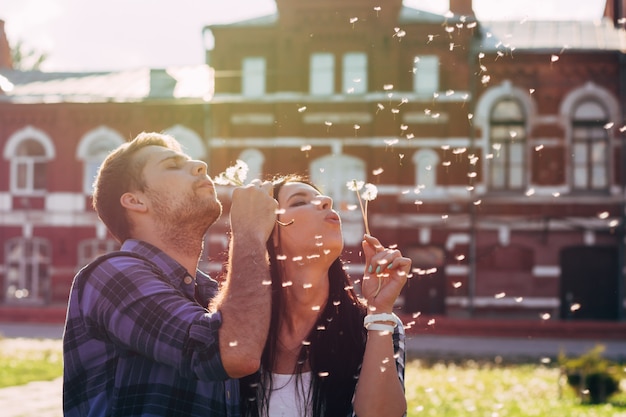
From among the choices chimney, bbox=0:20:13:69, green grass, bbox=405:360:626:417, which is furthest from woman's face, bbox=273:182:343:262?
chimney, bbox=0:20:13:69

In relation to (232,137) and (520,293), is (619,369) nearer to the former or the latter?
(520,293)

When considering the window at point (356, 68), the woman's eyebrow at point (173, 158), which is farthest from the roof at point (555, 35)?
the woman's eyebrow at point (173, 158)

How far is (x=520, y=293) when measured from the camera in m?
27.6

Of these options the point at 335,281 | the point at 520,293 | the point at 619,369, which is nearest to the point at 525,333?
the point at 520,293

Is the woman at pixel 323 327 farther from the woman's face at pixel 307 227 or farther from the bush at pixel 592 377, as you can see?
the bush at pixel 592 377

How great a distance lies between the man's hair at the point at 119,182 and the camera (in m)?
3.39

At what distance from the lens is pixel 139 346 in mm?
3002

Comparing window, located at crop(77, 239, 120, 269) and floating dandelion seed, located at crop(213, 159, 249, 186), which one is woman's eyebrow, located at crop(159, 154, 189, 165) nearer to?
floating dandelion seed, located at crop(213, 159, 249, 186)

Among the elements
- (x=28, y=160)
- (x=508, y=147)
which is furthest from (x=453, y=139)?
(x=28, y=160)

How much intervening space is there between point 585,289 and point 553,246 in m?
1.54

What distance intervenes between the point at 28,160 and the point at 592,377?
2363cm

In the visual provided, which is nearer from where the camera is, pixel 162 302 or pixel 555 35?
pixel 162 302

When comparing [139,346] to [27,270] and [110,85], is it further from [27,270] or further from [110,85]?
[110,85]

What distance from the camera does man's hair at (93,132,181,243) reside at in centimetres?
339
